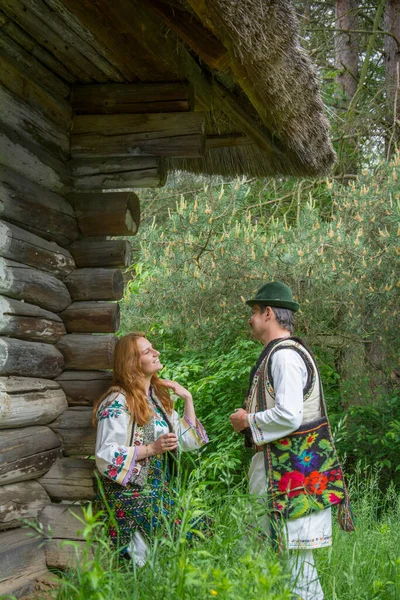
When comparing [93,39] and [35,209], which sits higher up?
[93,39]

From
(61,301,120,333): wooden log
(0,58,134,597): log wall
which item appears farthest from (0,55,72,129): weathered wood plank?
(61,301,120,333): wooden log

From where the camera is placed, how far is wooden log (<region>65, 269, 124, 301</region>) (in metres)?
4.19

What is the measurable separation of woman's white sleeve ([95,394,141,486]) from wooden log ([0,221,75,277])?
867 mm

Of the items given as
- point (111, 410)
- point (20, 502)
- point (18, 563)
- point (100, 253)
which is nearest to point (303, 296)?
point (100, 253)

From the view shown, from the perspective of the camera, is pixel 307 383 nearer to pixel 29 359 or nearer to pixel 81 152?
pixel 29 359

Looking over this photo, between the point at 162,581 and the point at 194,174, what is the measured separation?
3659 mm

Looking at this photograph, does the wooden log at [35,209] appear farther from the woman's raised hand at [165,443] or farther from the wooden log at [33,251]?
the woman's raised hand at [165,443]

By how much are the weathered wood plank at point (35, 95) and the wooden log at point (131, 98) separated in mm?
111

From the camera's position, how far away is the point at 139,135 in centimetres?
418

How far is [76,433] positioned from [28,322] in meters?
0.71

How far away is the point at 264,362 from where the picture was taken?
366 cm

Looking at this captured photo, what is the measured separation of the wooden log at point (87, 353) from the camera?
4.10 metres

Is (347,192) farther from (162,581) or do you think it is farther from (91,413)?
(162,581)

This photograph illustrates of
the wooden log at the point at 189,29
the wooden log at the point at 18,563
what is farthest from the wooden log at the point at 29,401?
the wooden log at the point at 189,29
